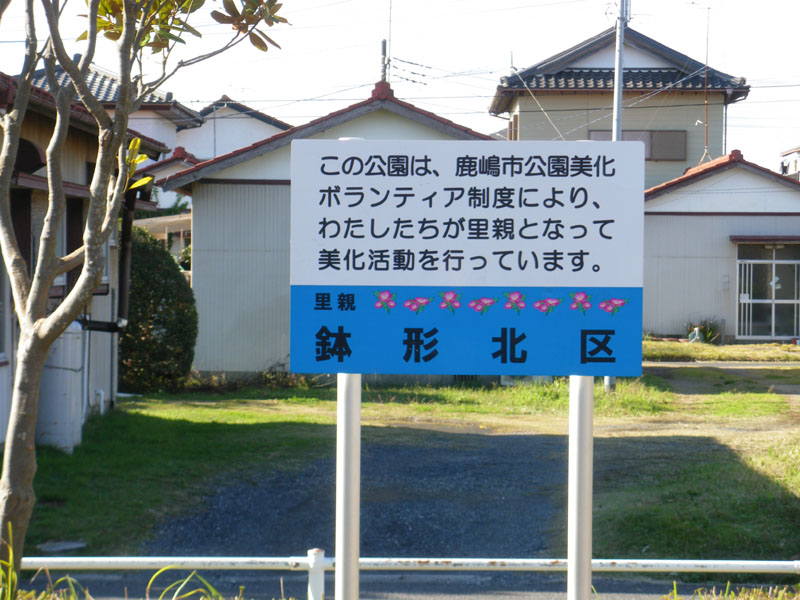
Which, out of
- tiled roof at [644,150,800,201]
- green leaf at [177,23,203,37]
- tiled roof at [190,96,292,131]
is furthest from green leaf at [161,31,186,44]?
tiled roof at [190,96,292,131]

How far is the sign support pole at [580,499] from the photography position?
135 inches

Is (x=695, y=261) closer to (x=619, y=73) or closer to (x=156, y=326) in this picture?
(x=619, y=73)

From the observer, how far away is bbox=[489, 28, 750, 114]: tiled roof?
2631 centimetres

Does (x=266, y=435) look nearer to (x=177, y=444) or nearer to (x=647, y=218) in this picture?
(x=177, y=444)

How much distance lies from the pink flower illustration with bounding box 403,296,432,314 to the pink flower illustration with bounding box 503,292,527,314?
0.30 meters

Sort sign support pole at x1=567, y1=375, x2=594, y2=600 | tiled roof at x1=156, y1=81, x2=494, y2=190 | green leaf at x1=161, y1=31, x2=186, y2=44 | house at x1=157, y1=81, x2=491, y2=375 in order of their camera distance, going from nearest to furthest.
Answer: sign support pole at x1=567, y1=375, x2=594, y2=600 < green leaf at x1=161, y1=31, x2=186, y2=44 < tiled roof at x1=156, y1=81, x2=494, y2=190 < house at x1=157, y1=81, x2=491, y2=375

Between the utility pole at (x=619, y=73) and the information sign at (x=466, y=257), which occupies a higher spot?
the utility pole at (x=619, y=73)

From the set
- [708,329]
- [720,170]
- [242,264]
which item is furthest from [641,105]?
[242,264]

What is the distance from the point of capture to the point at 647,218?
24.6 meters

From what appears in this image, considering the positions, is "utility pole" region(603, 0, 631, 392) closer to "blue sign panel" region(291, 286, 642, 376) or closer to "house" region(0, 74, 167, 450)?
"house" region(0, 74, 167, 450)

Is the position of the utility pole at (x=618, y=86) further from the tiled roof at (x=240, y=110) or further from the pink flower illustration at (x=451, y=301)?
the tiled roof at (x=240, y=110)

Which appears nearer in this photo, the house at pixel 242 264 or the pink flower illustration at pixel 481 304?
the pink flower illustration at pixel 481 304

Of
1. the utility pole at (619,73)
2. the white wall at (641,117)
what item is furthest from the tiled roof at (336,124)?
the white wall at (641,117)

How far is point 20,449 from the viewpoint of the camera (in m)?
3.59
